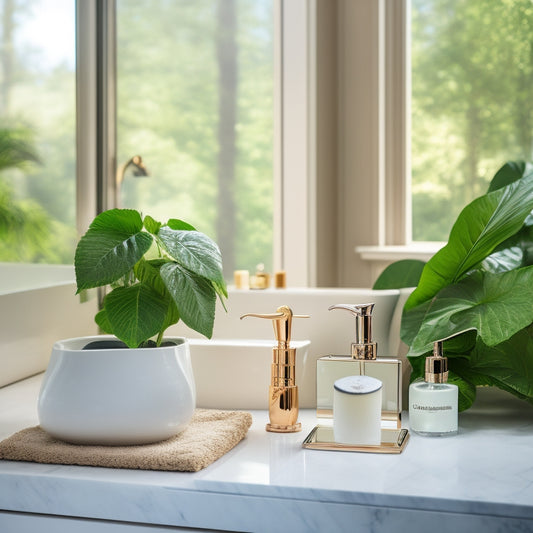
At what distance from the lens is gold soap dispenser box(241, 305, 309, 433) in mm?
968

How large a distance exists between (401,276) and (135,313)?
622mm

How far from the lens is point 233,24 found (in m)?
1.86

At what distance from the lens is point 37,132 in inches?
47.8

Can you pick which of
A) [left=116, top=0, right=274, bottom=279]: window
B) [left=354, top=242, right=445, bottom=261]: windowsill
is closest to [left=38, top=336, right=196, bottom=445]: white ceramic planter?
[left=116, top=0, right=274, bottom=279]: window

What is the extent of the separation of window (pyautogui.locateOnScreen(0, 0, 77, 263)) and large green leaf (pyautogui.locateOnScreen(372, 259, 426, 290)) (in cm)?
56

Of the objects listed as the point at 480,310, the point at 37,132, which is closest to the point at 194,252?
the point at 480,310

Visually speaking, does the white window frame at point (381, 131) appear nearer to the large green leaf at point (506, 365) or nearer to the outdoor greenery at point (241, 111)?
the outdoor greenery at point (241, 111)

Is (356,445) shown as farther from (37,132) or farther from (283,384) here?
(37,132)

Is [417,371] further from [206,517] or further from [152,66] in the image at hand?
[152,66]

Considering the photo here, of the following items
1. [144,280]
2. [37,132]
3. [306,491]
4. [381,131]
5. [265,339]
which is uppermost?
[381,131]

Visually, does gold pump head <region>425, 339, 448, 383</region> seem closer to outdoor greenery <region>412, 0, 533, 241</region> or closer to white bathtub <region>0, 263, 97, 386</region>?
white bathtub <region>0, 263, 97, 386</region>

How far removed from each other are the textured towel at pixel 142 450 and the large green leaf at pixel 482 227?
0.36m

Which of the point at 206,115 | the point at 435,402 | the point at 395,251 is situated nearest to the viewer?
the point at 435,402

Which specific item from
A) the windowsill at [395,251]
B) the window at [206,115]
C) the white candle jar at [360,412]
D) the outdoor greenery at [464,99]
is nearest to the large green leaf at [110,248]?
the white candle jar at [360,412]
